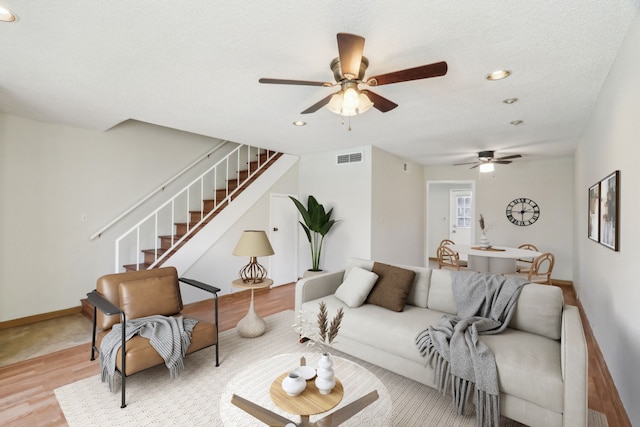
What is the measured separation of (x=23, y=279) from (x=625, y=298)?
5830 mm

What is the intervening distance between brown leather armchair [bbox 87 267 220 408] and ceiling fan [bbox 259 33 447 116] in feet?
6.23

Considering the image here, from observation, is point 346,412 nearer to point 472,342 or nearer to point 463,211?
point 472,342

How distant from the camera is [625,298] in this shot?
2055 mm

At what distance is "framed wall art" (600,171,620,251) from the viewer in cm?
221

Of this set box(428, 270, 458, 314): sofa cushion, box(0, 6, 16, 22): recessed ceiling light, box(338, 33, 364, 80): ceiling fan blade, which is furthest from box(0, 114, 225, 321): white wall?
box(428, 270, 458, 314): sofa cushion

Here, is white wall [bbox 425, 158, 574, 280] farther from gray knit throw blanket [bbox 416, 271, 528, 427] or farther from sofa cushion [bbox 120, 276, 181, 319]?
sofa cushion [bbox 120, 276, 181, 319]

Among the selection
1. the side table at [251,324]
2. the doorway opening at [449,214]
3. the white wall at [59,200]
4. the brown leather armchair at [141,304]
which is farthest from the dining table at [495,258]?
the white wall at [59,200]

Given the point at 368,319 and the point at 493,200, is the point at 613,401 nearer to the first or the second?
the point at 368,319

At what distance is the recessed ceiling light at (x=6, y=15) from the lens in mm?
1724

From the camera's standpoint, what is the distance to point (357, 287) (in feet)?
9.75

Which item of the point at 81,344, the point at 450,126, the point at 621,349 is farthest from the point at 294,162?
the point at 621,349

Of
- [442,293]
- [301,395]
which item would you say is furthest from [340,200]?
[301,395]

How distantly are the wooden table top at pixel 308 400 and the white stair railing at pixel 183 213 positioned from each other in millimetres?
3095

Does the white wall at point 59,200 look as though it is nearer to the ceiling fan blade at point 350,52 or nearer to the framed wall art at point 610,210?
the ceiling fan blade at point 350,52
